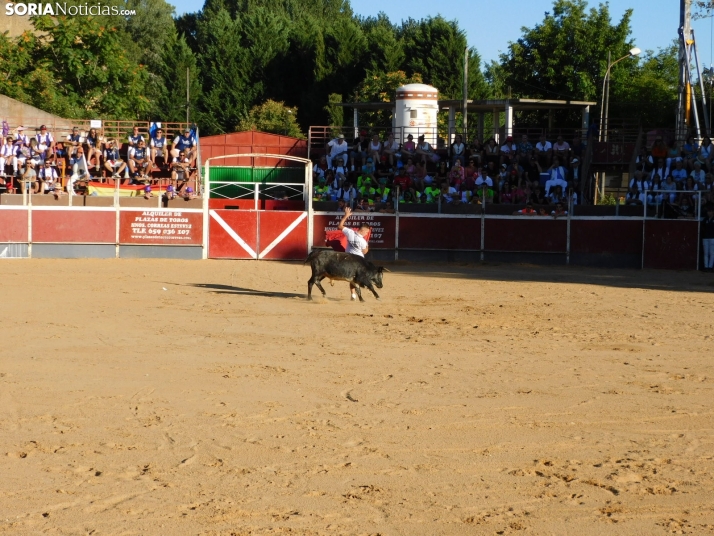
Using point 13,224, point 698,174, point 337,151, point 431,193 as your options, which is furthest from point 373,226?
point 13,224

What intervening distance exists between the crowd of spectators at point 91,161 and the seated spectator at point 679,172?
1321 cm

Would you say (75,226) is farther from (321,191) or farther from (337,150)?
(337,150)

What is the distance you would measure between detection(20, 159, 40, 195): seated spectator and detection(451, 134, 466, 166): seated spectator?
477 inches

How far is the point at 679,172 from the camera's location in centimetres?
2634

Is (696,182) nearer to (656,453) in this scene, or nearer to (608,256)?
(608,256)

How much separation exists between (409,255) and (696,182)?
7.70 metres

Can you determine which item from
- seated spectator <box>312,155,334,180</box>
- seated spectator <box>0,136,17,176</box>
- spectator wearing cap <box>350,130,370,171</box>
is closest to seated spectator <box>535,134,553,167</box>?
spectator wearing cap <box>350,130,370,171</box>

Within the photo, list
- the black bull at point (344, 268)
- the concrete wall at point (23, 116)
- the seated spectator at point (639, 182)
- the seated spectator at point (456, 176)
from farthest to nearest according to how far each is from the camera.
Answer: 1. the concrete wall at point (23, 116)
2. the seated spectator at point (456, 176)
3. the seated spectator at point (639, 182)
4. the black bull at point (344, 268)

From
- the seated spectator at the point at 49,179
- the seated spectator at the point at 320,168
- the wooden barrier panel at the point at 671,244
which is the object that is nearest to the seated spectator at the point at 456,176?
the seated spectator at the point at 320,168

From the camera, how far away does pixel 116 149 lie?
95.9ft

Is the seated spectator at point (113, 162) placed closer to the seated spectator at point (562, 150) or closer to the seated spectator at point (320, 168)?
the seated spectator at point (320, 168)

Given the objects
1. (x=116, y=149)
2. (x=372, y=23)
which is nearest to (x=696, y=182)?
(x=116, y=149)

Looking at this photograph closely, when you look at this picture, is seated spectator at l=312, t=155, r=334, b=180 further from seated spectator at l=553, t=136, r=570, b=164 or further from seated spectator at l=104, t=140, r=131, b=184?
seated spectator at l=553, t=136, r=570, b=164

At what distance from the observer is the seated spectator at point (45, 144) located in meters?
28.6
